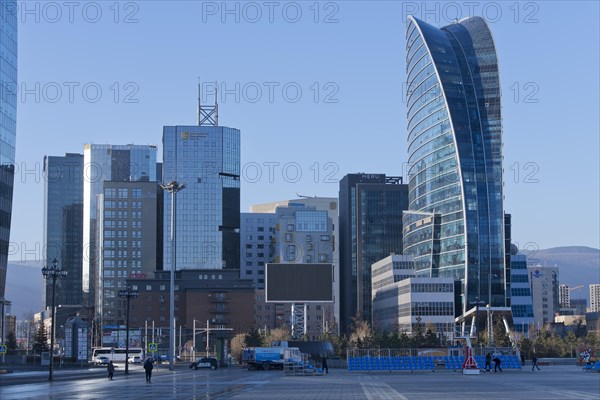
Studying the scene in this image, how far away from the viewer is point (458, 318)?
177500 millimetres

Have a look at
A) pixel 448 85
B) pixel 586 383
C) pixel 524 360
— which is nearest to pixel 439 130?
pixel 448 85

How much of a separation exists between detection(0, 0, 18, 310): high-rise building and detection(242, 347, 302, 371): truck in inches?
1364

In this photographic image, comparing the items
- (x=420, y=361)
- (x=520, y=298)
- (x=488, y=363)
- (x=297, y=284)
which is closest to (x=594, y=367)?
(x=488, y=363)

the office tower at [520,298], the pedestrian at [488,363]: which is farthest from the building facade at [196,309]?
the pedestrian at [488,363]

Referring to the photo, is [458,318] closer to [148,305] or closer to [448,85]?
[448,85]

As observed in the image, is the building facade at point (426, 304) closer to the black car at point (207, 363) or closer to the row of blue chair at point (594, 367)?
the black car at point (207, 363)

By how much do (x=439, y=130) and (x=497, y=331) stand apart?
50.0 m

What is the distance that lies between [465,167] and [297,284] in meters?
74.4

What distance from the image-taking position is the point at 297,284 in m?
119

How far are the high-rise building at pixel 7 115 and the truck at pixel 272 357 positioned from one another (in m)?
34.6

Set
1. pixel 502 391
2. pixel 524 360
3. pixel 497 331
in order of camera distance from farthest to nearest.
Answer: pixel 497 331, pixel 524 360, pixel 502 391

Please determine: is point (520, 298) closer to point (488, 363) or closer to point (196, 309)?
point (196, 309)

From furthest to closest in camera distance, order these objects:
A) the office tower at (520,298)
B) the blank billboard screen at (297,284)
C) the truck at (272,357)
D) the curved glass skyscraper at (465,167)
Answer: the office tower at (520,298)
the curved glass skyscraper at (465,167)
the blank billboard screen at (297,284)
the truck at (272,357)

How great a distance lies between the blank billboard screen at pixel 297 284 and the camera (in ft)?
390
